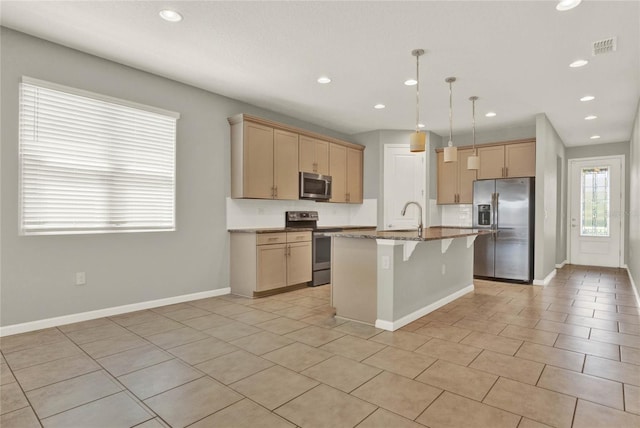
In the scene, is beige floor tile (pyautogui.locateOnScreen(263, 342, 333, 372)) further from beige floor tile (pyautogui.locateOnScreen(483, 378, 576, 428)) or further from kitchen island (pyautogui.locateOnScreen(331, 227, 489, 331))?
beige floor tile (pyautogui.locateOnScreen(483, 378, 576, 428))

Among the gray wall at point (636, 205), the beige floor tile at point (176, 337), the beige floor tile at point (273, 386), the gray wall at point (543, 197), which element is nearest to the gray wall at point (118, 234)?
the beige floor tile at point (176, 337)

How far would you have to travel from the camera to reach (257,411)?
75.7 inches

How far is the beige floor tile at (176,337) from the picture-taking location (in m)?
2.94

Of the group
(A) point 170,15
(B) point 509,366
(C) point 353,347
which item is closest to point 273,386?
(C) point 353,347

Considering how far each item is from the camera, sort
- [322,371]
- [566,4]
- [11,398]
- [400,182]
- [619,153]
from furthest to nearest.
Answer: [619,153] < [400,182] < [566,4] < [322,371] < [11,398]

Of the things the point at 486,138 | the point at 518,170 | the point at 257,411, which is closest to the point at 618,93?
the point at 518,170

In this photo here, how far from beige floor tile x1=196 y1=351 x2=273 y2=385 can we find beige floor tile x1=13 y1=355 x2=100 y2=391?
78cm

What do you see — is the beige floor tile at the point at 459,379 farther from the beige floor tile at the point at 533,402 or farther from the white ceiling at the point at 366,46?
the white ceiling at the point at 366,46

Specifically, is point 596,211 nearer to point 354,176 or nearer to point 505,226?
point 505,226

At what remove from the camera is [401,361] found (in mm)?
2594

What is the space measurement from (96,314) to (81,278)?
1.32ft

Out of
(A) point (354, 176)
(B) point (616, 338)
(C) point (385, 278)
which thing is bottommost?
(B) point (616, 338)

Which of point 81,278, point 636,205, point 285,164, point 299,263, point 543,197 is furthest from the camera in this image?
point 543,197

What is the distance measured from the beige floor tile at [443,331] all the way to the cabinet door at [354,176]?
346 centimetres
